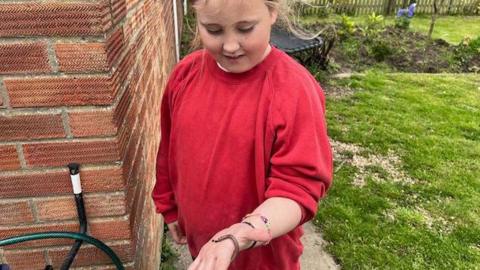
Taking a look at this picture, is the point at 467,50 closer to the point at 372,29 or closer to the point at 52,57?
the point at 372,29

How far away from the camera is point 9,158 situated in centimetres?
133

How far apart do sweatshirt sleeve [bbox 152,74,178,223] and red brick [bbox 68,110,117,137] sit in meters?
0.28

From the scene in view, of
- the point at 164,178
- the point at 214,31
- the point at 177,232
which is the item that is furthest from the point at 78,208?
the point at 214,31

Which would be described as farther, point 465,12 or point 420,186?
point 465,12

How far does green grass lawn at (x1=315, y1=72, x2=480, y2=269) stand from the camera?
10.2 ft

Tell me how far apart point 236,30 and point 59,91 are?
0.52 meters

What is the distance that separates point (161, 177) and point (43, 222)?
42 centimetres

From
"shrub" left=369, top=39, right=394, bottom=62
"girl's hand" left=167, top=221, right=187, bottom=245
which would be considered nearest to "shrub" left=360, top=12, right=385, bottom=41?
"shrub" left=369, top=39, right=394, bottom=62

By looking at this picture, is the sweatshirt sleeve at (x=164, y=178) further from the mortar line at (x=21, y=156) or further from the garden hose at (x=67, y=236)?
the mortar line at (x=21, y=156)

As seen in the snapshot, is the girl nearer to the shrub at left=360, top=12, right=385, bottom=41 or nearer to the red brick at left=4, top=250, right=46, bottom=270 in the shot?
the red brick at left=4, top=250, right=46, bottom=270

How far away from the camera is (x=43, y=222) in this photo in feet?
4.74

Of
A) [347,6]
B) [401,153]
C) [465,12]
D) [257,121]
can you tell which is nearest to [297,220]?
[257,121]

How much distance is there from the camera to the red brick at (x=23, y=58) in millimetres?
1191

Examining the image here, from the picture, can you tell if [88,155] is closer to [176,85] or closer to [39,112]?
[39,112]
